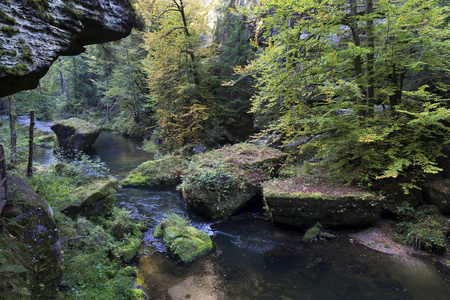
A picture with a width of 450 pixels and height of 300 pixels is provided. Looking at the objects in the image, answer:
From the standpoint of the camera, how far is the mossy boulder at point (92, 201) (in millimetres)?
7398

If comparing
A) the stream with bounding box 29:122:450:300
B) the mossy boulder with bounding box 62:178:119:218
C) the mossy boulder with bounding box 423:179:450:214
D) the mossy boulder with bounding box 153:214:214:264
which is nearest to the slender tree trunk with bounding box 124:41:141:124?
the mossy boulder with bounding box 62:178:119:218

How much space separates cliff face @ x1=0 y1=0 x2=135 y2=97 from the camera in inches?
123

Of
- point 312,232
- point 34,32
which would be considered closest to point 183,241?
point 312,232

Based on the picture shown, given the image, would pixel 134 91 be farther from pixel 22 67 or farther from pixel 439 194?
pixel 439 194

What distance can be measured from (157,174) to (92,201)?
5.55 m

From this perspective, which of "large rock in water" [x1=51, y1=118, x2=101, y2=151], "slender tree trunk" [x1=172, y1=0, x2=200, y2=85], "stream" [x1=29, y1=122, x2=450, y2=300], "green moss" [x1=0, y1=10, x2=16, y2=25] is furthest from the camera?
"large rock in water" [x1=51, y1=118, x2=101, y2=151]

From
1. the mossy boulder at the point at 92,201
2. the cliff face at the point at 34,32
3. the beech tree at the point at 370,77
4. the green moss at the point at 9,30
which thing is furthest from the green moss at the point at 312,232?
the green moss at the point at 9,30

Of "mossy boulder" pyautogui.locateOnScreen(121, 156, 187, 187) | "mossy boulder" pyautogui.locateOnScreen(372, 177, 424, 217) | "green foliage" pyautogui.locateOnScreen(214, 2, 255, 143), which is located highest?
"green foliage" pyautogui.locateOnScreen(214, 2, 255, 143)

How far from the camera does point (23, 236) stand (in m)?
4.23

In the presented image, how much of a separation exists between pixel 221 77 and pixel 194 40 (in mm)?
3109

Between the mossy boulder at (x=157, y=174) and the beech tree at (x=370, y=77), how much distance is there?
23.4 feet

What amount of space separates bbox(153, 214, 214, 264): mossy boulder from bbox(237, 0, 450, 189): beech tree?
4883 millimetres

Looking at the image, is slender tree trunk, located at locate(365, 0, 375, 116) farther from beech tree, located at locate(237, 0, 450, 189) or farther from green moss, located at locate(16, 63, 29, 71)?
green moss, located at locate(16, 63, 29, 71)

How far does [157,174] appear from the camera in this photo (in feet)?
43.8
